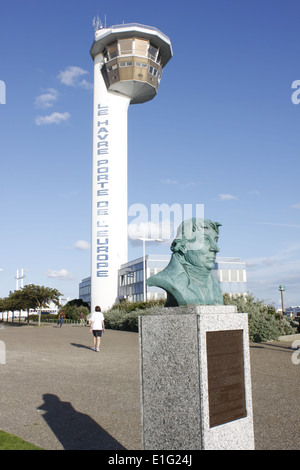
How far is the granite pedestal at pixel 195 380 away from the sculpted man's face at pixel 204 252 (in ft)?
2.96

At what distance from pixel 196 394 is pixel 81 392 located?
504 cm

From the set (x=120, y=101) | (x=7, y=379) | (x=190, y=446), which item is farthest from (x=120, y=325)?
(x=120, y=101)

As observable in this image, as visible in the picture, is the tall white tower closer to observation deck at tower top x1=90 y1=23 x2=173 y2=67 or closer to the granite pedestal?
observation deck at tower top x1=90 y1=23 x2=173 y2=67

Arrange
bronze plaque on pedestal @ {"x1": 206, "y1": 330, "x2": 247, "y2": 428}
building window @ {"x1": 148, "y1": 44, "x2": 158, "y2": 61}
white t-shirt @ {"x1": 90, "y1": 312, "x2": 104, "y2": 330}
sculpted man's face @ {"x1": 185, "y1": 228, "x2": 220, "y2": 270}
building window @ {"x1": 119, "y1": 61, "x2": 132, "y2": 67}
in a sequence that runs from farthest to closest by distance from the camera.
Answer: building window @ {"x1": 148, "y1": 44, "x2": 158, "y2": 61}
building window @ {"x1": 119, "y1": 61, "x2": 132, "y2": 67}
white t-shirt @ {"x1": 90, "y1": 312, "x2": 104, "y2": 330}
sculpted man's face @ {"x1": 185, "y1": 228, "x2": 220, "y2": 270}
bronze plaque on pedestal @ {"x1": 206, "y1": 330, "x2": 247, "y2": 428}

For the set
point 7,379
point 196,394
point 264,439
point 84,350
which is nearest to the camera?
point 196,394

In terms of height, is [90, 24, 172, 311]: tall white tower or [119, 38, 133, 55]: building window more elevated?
[119, 38, 133, 55]: building window

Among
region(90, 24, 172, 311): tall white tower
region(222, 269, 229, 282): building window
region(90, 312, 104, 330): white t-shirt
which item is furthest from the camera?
region(222, 269, 229, 282): building window

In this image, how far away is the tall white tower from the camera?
48.6 m

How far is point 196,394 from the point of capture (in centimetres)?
459

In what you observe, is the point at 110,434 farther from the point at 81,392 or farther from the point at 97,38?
the point at 97,38

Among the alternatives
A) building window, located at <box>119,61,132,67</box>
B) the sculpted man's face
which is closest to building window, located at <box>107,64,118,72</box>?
building window, located at <box>119,61,132,67</box>

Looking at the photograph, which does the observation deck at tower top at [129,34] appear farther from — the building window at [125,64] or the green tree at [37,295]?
the green tree at [37,295]

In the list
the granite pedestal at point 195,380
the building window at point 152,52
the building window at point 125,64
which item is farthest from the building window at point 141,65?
the granite pedestal at point 195,380
